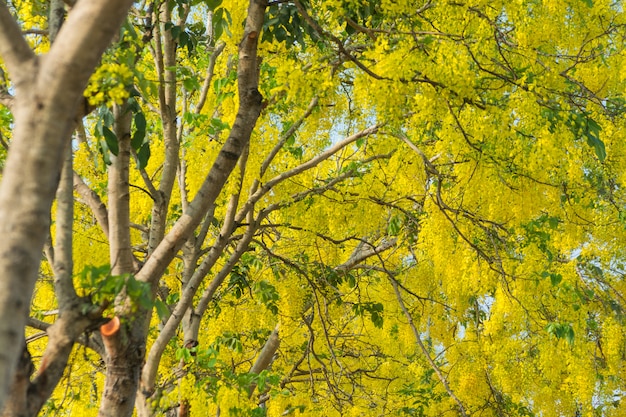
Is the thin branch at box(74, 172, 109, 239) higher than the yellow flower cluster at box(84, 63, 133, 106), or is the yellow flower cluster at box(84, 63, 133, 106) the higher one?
the thin branch at box(74, 172, 109, 239)

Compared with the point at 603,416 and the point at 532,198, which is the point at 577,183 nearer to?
the point at 532,198

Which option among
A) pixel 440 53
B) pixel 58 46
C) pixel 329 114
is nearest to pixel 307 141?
pixel 329 114

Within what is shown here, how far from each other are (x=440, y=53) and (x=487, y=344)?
17.3 feet

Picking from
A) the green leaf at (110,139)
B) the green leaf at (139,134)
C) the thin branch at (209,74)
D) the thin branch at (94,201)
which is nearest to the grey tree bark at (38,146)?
the green leaf at (110,139)

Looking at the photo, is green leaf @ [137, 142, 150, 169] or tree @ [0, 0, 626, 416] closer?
tree @ [0, 0, 626, 416]

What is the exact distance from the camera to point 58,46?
182 centimetres

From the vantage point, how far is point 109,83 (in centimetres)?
236

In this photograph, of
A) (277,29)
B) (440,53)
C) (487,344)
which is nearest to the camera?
(440,53)

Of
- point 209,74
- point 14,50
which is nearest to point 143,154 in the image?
point 14,50

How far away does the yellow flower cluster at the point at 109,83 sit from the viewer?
2.32 meters

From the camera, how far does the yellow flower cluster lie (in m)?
2.32

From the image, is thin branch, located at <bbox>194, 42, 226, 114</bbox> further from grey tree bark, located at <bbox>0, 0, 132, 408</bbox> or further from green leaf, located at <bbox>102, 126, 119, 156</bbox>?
grey tree bark, located at <bbox>0, 0, 132, 408</bbox>

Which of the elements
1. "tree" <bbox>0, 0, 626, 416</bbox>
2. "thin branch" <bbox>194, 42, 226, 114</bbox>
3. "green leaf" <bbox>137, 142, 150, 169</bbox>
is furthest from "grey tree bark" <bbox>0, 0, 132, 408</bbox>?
"thin branch" <bbox>194, 42, 226, 114</bbox>

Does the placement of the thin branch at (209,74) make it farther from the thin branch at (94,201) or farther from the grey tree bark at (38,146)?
the grey tree bark at (38,146)
